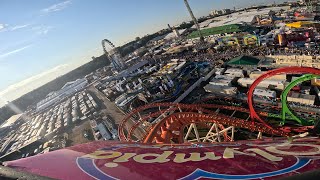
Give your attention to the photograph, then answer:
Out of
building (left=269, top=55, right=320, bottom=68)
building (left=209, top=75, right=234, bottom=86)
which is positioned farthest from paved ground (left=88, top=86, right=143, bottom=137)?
building (left=269, top=55, right=320, bottom=68)

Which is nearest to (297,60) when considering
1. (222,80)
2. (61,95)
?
(222,80)

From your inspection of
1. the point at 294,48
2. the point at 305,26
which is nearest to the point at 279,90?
the point at 294,48

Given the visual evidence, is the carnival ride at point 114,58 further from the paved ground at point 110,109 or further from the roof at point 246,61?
the roof at point 246,61

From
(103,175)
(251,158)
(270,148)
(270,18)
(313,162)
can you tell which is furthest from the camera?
(270,18)

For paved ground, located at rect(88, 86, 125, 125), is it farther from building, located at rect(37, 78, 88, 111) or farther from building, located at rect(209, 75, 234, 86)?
building, located at rect(209, 75, 234, 86)

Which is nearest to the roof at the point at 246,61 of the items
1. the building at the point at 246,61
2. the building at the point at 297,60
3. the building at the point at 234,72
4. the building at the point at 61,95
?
the building at the point at 246,61

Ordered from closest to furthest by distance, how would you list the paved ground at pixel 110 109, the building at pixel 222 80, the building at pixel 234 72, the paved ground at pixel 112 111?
the paved ground at pixel 112 111 → the building at pixel 222 80 → the paved ground at pixel 110 109 → the building at pixel 234 72

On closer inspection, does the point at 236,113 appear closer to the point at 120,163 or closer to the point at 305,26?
the point at 120,163

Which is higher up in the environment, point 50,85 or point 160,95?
point 50,85
